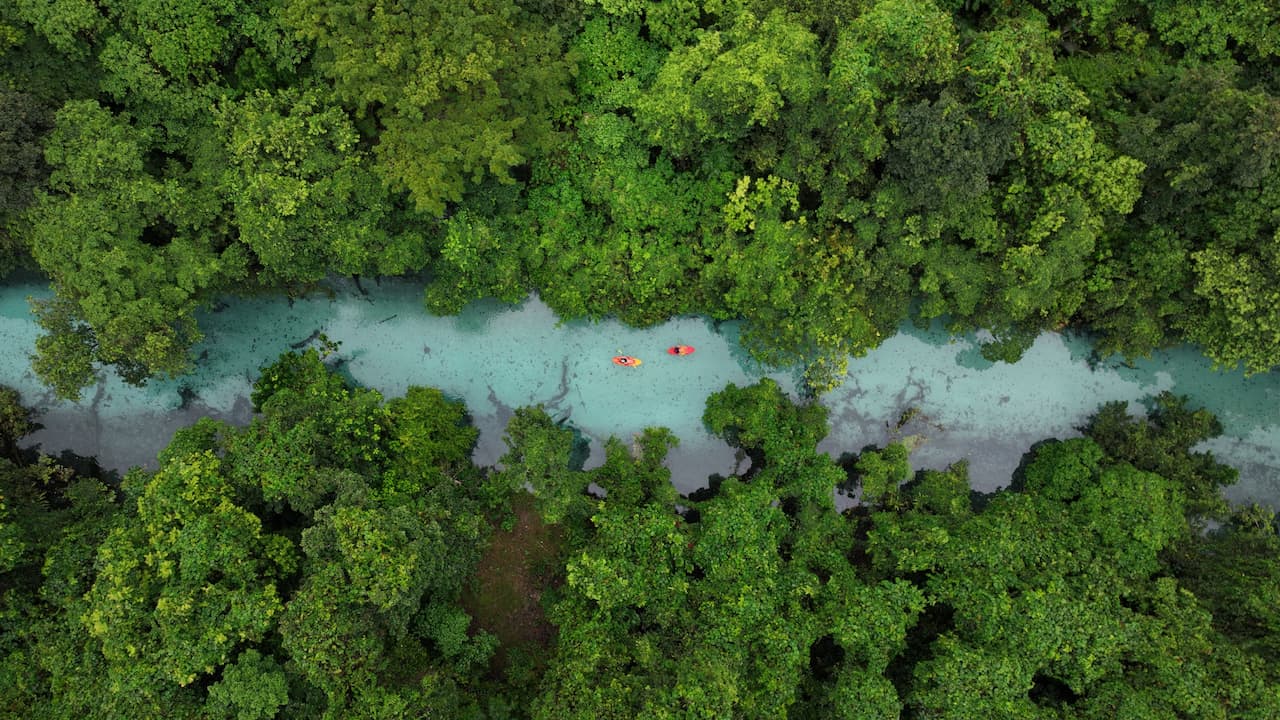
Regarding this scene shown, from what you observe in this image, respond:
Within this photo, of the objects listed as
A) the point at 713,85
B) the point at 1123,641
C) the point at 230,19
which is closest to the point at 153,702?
the point at 230,19

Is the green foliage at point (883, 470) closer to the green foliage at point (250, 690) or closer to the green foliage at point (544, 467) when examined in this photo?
the green foliage at point (544, 467)

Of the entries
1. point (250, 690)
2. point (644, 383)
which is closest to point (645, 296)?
point (644, 383)

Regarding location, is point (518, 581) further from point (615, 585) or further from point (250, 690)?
point (250, 690)

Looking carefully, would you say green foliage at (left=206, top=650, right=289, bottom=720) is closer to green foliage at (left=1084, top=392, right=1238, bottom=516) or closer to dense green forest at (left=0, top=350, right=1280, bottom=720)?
dense green forest at (left=0, top=350, right=1280, bottom=720)

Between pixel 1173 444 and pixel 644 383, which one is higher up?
pixel 644 383

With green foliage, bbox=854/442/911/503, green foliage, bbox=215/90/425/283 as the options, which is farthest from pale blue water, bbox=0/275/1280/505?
green foliage, bbox=215/90/425/283

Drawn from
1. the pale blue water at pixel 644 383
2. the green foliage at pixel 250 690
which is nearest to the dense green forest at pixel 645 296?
the green foliage at pixel 250 690
